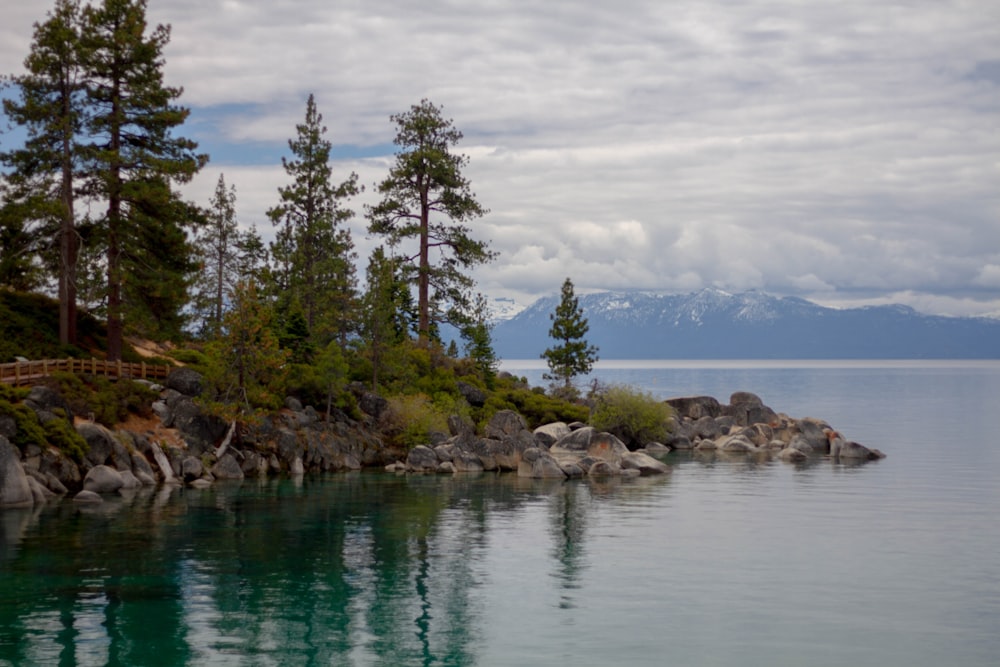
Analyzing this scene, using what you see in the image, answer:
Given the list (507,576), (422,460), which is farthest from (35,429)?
(507,576)

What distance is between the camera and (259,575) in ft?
108

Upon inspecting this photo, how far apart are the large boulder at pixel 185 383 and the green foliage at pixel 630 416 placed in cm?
3280

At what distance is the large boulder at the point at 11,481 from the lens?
46.3 meters

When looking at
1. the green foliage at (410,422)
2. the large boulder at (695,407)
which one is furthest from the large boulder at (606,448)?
the large boulder at (695,407)

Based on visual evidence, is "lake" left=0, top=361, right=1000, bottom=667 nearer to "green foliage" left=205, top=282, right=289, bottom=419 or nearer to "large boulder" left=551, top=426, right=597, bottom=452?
"green foliage" left=205, top=282, right=289, bottom=419

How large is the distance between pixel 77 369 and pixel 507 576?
37160 millimetres

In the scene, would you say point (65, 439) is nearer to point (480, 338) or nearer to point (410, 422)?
point (410, 422)

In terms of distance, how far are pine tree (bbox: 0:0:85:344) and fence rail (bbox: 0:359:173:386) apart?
426 cm

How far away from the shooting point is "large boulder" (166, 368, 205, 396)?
63281mm

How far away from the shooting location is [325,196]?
82.5 m

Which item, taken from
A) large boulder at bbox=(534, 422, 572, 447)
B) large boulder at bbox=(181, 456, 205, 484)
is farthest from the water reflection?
large boulder at bbox=(534, 422, 572, 447)

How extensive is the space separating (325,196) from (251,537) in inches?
1847

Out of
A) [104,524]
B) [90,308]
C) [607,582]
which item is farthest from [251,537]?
[90,308]

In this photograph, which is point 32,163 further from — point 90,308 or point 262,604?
point 262,604
